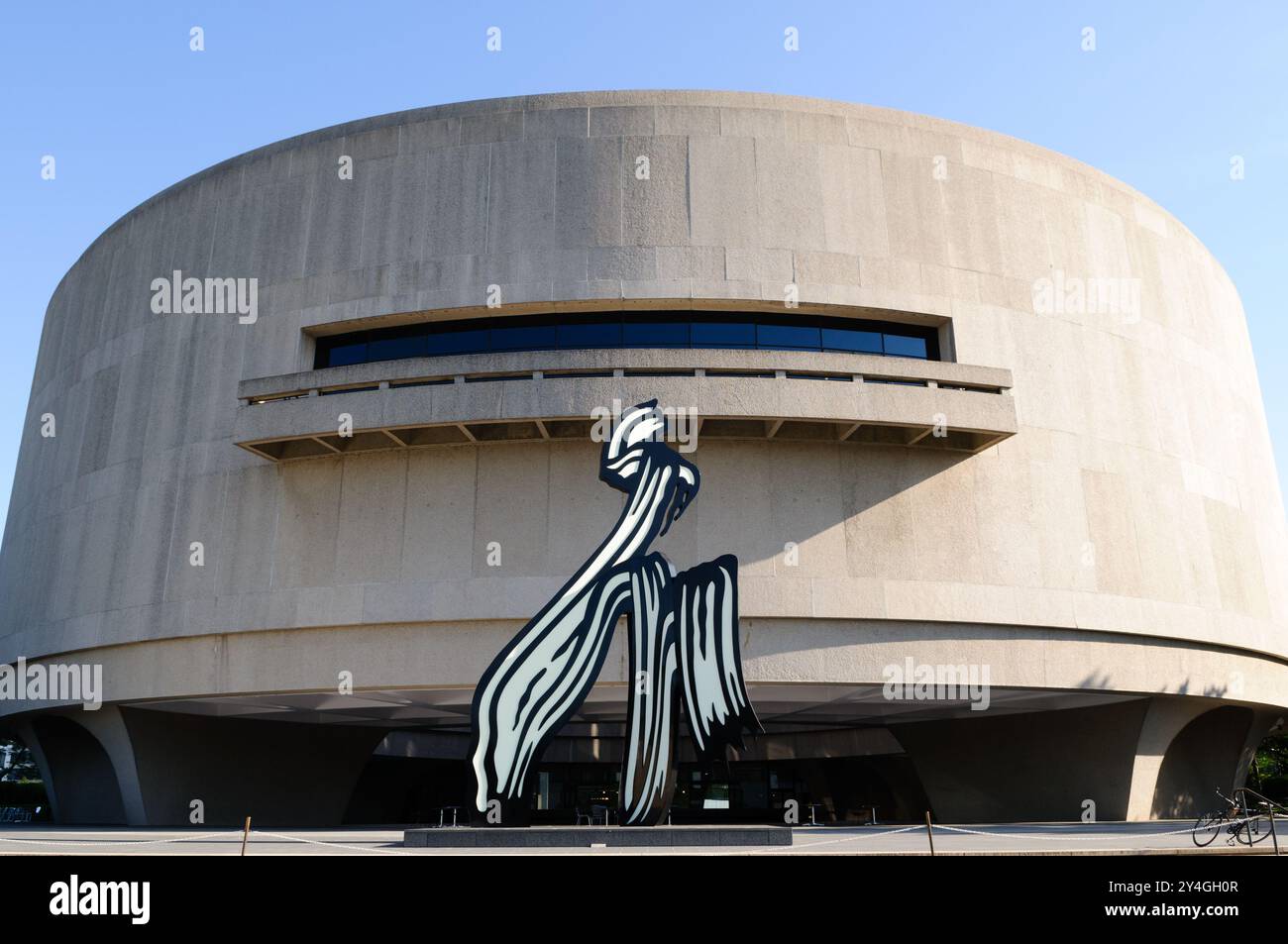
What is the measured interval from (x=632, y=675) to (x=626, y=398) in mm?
7953

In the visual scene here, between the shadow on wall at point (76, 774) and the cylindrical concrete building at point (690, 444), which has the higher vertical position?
the cylindrical concrete building at point (690, 444)

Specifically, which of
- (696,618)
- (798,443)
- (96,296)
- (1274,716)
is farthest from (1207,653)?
(96,296)

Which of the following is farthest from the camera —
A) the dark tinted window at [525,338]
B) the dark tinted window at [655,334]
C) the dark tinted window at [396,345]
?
the dark tinted window at [396,345]

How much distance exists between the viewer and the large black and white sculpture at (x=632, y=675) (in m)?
15.0

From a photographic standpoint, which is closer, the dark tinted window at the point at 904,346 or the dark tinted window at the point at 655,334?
the dark tinted window at the point at 655,334

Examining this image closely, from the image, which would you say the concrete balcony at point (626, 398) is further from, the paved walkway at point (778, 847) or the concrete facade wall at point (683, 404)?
the paved walkway at point (778, 847)

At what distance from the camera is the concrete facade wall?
22.2 m

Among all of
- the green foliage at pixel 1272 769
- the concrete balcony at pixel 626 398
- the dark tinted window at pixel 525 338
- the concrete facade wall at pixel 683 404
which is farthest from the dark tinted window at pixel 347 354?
the green foliage at pixel 1272 769

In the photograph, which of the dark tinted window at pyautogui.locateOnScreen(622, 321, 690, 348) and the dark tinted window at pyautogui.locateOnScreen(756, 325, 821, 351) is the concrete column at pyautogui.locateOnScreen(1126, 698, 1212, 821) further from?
the dark tinted window at pyautogui.locateOnScreen(622, 321, 690, 348)

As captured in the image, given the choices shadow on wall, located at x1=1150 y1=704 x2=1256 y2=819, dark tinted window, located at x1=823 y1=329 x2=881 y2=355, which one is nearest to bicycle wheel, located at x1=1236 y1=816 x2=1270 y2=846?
shadow on wall, located at x1=1150 y1=704 x2=1256 y2=819

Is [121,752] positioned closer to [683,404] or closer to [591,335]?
[591,335]

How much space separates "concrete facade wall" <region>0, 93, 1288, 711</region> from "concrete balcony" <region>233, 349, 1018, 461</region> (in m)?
0.56

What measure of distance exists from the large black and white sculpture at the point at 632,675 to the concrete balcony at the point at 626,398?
6.34 meters

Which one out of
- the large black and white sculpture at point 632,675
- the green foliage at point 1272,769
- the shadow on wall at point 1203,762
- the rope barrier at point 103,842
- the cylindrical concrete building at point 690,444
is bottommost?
the green foliage at point 1272,769
